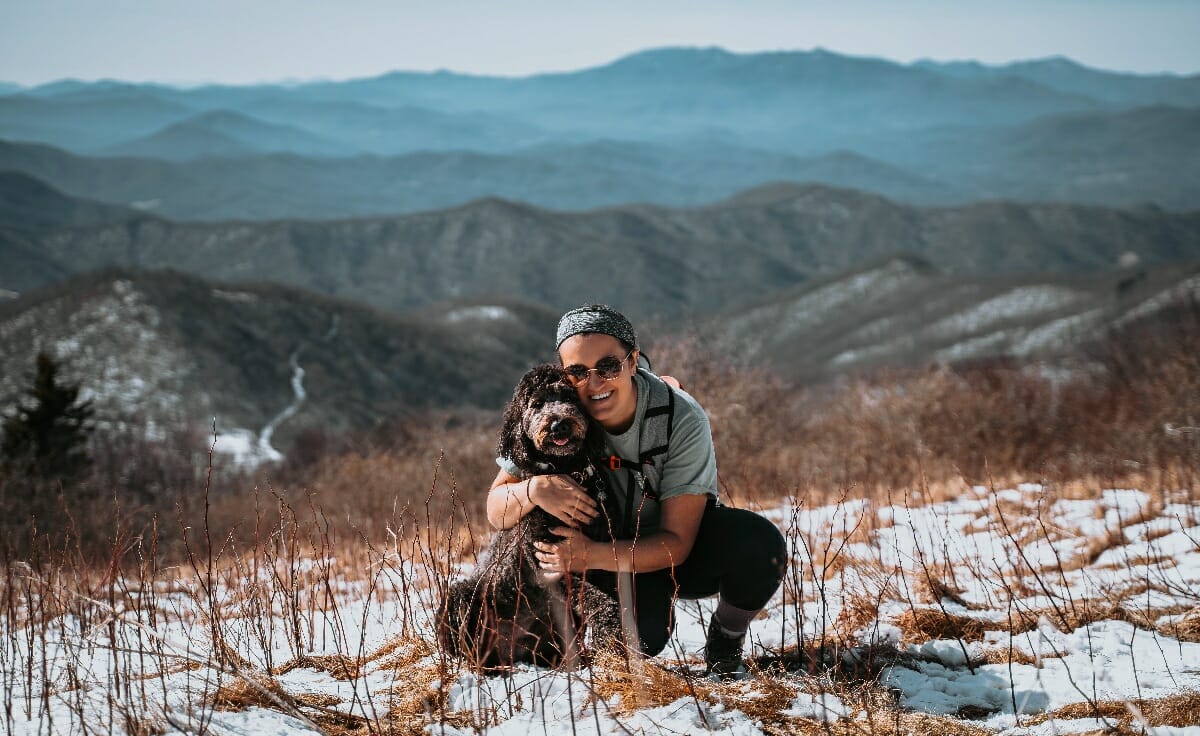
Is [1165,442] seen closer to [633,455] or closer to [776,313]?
[633,455]

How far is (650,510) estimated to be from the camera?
3.28m

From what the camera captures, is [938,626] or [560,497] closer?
[560,497]

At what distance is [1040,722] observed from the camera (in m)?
2.63

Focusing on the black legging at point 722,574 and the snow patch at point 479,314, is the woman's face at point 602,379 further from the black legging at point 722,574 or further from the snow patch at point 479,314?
the snow patch at point 479,314

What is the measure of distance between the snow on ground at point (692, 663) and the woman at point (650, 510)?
176 mm

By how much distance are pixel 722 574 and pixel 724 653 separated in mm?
275

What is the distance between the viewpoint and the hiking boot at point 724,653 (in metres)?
3.17

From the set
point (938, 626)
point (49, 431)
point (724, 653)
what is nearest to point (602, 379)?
point (724, 653)

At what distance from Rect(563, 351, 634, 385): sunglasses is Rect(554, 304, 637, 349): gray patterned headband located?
9 cm

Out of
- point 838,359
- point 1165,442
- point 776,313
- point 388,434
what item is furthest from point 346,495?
point 776,313

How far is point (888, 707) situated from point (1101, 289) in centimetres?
9693

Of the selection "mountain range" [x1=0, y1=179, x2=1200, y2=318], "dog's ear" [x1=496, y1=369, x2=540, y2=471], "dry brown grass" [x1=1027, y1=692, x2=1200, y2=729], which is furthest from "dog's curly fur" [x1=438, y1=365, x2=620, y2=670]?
"mountain range" [x1=0, y1=179, x2=1200, y2=318]

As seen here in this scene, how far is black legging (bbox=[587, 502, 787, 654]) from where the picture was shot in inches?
124

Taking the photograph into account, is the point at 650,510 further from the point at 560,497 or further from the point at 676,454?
the point at 560,497
